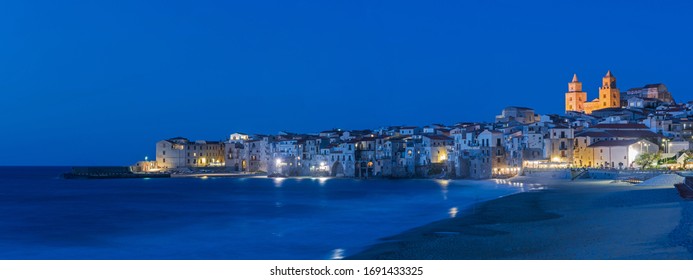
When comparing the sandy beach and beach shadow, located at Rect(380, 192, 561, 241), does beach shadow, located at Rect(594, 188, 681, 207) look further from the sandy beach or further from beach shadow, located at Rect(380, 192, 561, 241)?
beach shadow, located at Rect(380, 192, 561, 241)

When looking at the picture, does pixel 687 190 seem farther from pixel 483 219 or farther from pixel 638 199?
pixel 483 219

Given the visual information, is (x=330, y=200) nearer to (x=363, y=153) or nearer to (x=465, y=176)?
(x=465, y=176)

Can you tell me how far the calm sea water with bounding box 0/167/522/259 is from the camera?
954 inches

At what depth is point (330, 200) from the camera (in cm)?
4888

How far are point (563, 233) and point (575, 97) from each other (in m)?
106

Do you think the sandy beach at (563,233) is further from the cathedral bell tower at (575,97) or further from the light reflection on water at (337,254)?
the cathedral bell tower at (575,97)

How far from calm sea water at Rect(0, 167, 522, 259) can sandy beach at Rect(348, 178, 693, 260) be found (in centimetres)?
242

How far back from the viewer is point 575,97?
122 meters

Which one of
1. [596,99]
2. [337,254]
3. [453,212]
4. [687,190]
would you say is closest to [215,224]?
[453,212]

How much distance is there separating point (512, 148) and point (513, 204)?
1481 inches

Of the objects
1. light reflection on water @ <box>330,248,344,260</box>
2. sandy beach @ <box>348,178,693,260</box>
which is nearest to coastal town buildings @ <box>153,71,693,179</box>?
sandy beach @ <box>348,178,693,260</box>

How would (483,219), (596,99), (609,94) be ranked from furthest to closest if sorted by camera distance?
(596,99) < (609,94) < (483,219)

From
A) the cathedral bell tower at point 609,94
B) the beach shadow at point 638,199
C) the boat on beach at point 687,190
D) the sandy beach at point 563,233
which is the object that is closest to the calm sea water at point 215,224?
the sandy beach at point 563,233

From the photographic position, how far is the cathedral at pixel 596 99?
11500 centimetres
